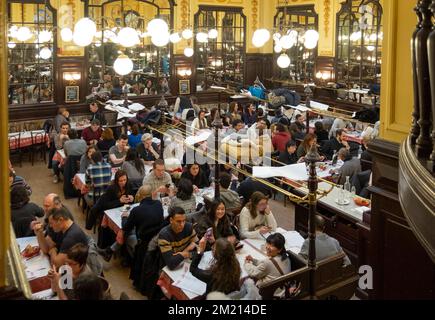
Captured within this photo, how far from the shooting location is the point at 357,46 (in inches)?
594

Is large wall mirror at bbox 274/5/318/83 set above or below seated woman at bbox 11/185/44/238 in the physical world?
Answer: above

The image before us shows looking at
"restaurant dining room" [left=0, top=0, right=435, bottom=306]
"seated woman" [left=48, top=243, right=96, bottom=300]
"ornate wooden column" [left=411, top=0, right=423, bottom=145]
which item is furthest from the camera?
"seated woman" [left=48, top=243, right=96, bottom=300]

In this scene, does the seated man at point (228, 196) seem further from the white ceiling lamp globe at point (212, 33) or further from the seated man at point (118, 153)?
the white ceiling lamp globe at point (212, 33)

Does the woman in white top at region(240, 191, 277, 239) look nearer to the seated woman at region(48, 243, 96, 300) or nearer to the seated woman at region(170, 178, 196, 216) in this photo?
the seated woman at region(170, 178, 196, 216)

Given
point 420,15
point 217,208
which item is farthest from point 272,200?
point 420,15

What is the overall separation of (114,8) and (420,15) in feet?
49.1

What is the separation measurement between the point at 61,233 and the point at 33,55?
912cm

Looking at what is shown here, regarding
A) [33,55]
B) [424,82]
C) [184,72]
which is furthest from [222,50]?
[424,82]

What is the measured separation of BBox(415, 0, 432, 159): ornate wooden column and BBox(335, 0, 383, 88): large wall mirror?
12.2 meters

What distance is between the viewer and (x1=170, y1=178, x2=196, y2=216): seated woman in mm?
6395

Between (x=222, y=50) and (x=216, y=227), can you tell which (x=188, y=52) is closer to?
(x=222, y=50)

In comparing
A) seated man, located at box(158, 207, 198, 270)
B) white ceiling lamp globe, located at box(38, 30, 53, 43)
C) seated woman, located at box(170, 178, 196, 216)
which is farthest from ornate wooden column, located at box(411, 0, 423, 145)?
white ceiling lamp globe, located at box(38, 30, 53, 43)

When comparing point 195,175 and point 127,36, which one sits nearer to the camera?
point 195,175

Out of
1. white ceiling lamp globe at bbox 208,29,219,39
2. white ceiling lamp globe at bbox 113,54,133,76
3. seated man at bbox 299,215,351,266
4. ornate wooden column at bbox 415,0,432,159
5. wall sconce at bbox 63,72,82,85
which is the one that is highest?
white ceiling lamp globe at bbox 208,29,219,39
